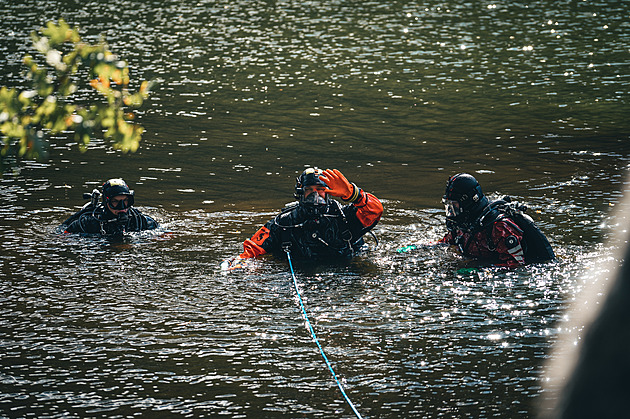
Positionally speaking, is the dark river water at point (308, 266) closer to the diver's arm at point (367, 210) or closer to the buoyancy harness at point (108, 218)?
the buoyancy harness at point (108, 218)

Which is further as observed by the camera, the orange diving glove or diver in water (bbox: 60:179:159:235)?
diver in water (bbox: 60:179:159:235)

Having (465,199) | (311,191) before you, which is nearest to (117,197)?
(311,191)

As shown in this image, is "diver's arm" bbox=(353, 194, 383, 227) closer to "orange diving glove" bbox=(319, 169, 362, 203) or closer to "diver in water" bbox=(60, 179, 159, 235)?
"orange diving glove" bbox=(319, 169, 362, 203)

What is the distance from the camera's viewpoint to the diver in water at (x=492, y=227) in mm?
10828

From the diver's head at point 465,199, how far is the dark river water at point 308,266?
0.78 m

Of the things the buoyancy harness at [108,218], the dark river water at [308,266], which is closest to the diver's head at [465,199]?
the dark river water at [308,266]

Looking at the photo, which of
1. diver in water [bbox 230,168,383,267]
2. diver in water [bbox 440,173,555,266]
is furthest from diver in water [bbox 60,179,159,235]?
diver in water [bbox 440,173,555,266]

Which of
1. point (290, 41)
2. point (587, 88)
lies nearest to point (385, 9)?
point (290, 41)

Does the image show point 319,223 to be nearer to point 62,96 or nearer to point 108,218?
point 108,218

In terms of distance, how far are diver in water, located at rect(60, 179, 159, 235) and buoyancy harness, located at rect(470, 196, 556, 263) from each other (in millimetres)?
5451

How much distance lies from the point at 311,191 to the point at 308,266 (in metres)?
1.06

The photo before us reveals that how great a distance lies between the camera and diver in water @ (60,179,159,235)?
12922 millimetres

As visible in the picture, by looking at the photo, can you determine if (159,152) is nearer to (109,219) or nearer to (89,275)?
(109,219)

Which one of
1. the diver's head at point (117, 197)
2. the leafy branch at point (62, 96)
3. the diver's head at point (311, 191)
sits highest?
the leafy branch at point (62, 96)
